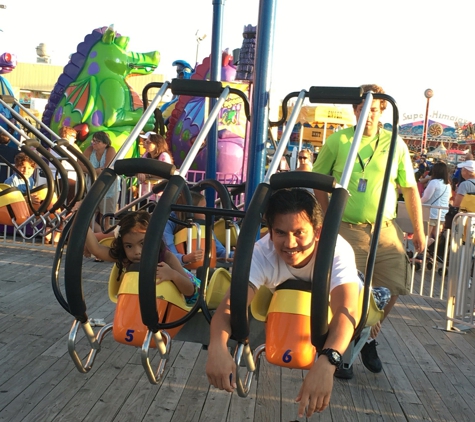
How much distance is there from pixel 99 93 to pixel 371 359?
8628 millimetres

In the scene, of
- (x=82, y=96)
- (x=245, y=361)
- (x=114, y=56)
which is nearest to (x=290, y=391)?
(x=245, y=361)

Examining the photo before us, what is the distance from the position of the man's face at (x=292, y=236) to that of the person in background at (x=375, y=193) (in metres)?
1.62

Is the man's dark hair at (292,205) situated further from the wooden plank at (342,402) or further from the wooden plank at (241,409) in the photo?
the wooden plank at (342,402)

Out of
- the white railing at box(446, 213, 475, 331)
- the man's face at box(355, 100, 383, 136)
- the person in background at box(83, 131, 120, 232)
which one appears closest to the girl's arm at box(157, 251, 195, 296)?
the man's face at box(355, 100, 383, 136)

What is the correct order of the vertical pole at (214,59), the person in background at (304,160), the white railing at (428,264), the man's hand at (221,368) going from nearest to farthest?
1. the man's hand at (221,368)
2. the vertical pole at (214,59)
3. the white railing at (428,264)
4. the person in background at (304,160)

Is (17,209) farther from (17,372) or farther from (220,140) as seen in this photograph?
(220,140)

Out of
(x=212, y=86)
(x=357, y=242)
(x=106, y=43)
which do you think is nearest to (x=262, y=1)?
(x=212, y=86)

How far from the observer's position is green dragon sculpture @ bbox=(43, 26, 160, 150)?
11633mm

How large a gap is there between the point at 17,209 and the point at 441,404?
14.3 feet

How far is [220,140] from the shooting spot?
10.9 m

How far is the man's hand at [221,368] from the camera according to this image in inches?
89.3

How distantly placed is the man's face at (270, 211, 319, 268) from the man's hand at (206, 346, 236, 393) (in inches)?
16.5

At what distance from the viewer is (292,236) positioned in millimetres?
2432

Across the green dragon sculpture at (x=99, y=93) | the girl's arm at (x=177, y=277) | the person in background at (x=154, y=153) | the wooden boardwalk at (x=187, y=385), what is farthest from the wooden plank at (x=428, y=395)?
the green dragon sculpture at (x=99, y=93)
